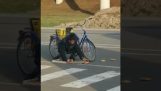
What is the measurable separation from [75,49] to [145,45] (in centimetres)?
335

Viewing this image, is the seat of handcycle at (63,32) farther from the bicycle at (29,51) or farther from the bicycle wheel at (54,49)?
the bicycle at (29,51)

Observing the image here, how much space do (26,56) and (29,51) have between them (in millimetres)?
211

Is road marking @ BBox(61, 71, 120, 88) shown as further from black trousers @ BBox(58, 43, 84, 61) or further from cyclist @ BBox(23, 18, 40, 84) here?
black trousers @ BBox(58, 43, 84, 61)

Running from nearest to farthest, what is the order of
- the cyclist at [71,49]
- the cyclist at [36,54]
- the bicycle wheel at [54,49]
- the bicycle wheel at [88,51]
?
1. the cyclist at [36,54]
2. the cyclist at [71,49]
3. the bicycle wheel at [88,51]
4. the bicycle wheel at [54,49]

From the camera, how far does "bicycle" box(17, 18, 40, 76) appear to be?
7246 mm

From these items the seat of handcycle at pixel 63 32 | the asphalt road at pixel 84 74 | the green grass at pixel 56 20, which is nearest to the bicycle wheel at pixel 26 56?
the asphalt road at pixel 84 74

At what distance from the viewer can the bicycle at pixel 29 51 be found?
7.25 metres

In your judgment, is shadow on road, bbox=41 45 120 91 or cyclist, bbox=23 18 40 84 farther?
shadow on road, bbox=41 45 120 91

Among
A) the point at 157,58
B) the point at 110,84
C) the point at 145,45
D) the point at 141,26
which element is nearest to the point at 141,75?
the point at 110,84

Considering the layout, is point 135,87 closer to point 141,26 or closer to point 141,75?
point 141,75

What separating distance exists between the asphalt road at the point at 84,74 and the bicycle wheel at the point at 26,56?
371mm

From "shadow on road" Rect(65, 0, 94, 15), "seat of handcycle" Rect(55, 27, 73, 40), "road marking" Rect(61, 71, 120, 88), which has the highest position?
"shadow on road" Rect(65, 0, 94, 15)

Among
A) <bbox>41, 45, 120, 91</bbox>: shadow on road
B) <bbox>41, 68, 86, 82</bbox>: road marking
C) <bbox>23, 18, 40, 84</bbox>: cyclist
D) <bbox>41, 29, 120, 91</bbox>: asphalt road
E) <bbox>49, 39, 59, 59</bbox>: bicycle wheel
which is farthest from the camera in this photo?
<bbox>49, 39, 59, 59</bbox>: bicycle wheel

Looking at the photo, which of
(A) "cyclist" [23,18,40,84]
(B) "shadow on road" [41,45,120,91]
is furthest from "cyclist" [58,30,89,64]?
(A) "cyclist" [23,18,40,84]
